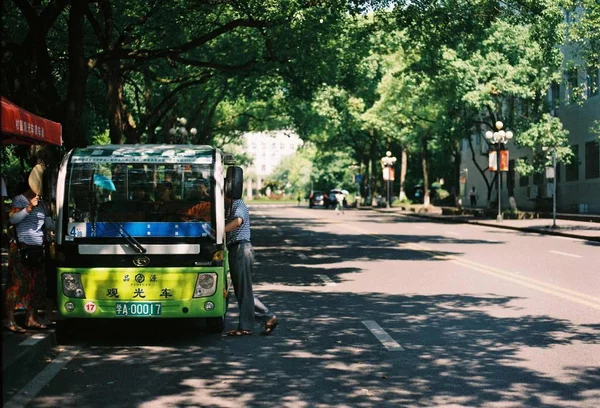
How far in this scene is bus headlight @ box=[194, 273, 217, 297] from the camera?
947cm

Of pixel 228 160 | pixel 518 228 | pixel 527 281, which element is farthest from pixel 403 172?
pixel 228 160

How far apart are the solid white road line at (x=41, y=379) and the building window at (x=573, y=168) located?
43.8 meters

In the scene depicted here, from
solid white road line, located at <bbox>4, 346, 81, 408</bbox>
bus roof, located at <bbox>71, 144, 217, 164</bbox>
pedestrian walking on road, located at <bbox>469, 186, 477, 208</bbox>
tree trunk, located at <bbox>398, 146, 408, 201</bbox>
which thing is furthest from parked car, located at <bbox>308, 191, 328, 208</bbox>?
solid white road line, located at <bbox>4, 346, 81, 408</bbox>

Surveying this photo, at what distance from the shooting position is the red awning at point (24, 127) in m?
7.77

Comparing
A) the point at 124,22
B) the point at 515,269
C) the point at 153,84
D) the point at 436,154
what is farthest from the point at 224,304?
the point at 436,154

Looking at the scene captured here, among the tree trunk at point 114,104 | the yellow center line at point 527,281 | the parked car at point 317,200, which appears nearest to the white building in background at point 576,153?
the yellow center line at point 527,281

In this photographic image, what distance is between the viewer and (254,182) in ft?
639

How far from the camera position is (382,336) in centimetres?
972

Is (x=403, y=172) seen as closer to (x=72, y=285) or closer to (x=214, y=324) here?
(x=214, y=324)

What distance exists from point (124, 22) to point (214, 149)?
46.9ft

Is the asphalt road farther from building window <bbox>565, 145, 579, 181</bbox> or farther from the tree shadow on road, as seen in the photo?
building window <bbox>565, 145, 579, 181</bbox>

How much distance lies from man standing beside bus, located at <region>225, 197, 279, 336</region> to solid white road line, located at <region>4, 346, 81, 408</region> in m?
1.77

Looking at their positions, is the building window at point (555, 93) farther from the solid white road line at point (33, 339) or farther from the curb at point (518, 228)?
the solid white road line at point (33, 339)

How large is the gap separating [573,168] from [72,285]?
44.9 m
